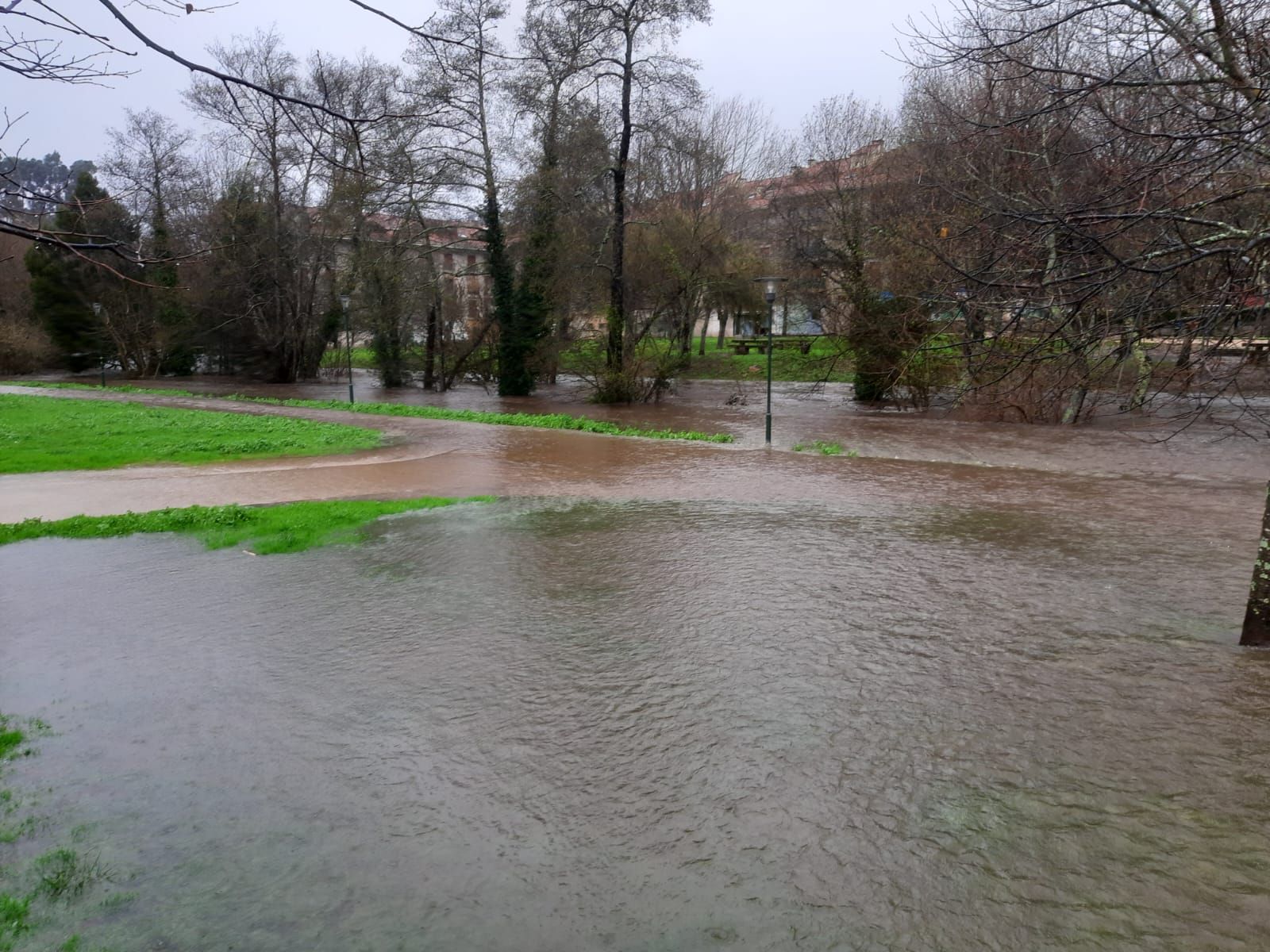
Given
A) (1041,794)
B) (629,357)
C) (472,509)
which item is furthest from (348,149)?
(629,357)

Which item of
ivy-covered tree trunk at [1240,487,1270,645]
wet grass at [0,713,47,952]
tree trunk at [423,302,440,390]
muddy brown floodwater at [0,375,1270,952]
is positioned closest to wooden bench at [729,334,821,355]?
tree trunk at [423,302,440,390]

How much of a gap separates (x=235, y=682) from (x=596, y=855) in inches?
119

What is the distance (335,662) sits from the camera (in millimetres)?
5738

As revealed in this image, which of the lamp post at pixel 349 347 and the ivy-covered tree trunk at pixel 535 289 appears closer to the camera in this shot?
the ivy-covered tree trunk at pixel 535 289

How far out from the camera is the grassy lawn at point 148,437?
13961 mm

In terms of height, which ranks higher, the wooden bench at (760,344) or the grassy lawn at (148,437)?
the wooden bench at (760,344)

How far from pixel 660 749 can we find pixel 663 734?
0.17 m

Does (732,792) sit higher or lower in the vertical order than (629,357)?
lower

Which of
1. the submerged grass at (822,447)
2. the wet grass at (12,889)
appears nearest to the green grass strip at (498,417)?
the submerged grass at (822,447)

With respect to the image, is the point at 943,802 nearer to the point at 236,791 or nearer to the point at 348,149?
the point at 236,791

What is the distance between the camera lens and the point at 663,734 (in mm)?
4699

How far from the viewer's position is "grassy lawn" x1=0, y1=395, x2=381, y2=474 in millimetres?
13961

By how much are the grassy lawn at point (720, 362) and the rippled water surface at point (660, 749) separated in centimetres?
2127

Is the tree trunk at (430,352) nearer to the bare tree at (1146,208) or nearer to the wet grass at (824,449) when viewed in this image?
the wet grass at (824,449)
